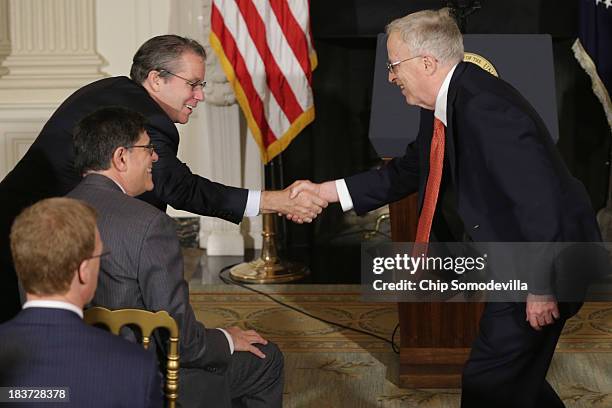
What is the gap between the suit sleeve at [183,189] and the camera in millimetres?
4016

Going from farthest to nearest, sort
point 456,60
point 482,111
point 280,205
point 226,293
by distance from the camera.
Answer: point 226,293 → point 280,205 → point 456,60 → point 482,111

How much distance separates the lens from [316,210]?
15.9ft

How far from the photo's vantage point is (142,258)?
296 cm

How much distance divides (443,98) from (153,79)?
3.62ft

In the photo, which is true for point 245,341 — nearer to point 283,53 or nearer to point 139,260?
point 139,260

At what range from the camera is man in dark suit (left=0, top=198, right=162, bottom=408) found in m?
2.29

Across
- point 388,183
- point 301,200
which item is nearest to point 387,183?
point 388,183

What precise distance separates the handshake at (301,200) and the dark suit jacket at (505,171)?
129 cm

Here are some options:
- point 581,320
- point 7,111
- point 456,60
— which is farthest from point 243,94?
point 456,60

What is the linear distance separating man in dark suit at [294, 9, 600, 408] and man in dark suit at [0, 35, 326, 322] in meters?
0.81

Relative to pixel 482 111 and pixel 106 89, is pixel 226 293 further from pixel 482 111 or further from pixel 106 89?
pixel 482 111

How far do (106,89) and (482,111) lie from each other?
1384 mm

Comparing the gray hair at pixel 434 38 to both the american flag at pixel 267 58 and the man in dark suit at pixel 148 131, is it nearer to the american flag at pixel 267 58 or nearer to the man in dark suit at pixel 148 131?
the man in dark suit at pixel 148 131

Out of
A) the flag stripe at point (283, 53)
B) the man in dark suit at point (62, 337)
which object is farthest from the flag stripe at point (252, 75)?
the man in dark suit at point (62, 337)
